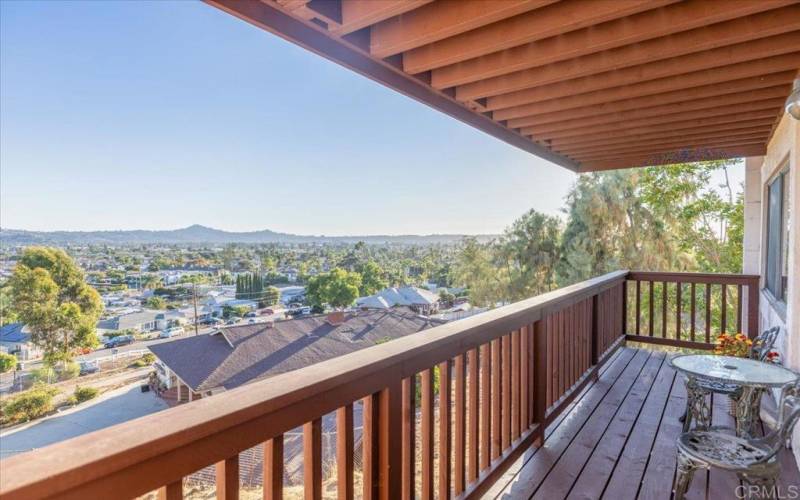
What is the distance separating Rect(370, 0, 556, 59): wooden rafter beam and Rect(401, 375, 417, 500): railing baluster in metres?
1.68

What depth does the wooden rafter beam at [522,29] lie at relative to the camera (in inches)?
76.5

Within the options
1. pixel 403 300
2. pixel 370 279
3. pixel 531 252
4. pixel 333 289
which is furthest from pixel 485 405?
pixel 531 252

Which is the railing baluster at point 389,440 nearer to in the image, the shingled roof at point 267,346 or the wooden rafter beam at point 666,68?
the wooden rafter beam at point 666,68

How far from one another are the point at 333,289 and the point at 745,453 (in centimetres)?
896

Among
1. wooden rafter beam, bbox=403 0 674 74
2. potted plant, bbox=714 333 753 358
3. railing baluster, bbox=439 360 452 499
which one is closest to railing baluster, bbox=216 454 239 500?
railing baluster, bbox=439 360 452 499

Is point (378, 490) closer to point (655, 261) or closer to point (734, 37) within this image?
point (734, 37)

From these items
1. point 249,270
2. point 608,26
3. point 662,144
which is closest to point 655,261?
point 662,144

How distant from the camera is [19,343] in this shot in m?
4.84

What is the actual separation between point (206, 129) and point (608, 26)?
63.2ft

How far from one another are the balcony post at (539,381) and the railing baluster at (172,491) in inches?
89.8

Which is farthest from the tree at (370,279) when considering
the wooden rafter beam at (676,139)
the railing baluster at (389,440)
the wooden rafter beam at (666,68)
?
the railing baluster at (389,440)

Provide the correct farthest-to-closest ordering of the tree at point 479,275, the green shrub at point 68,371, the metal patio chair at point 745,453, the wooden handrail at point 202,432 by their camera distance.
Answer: the tree at point 479,275
the green shrub at point 68,371
the metal patio chair at point 745,453
the wooden handrail at point 202,432

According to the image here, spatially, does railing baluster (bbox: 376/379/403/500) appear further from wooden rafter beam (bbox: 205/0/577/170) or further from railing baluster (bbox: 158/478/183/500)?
wooden rafter beam (bbox: 205/0/577/170)

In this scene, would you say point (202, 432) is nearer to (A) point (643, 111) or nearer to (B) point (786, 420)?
(B) point (786, 420)
